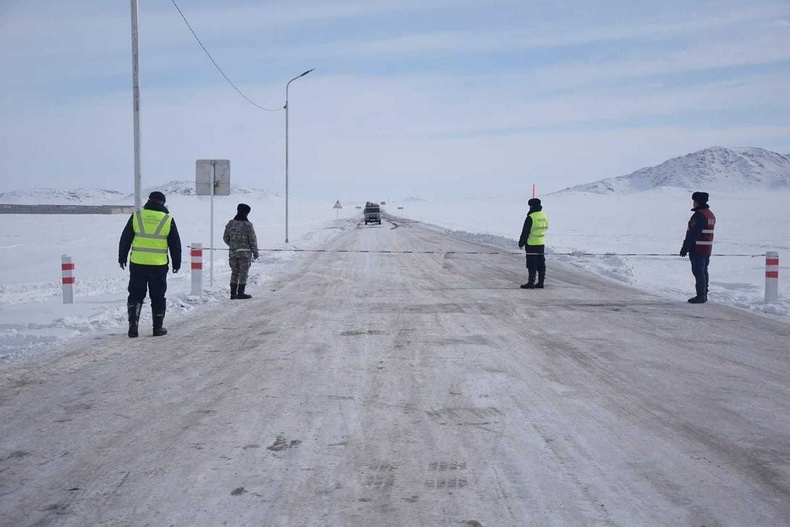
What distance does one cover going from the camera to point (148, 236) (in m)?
10.7

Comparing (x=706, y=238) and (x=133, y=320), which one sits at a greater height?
(x=706, y=238)

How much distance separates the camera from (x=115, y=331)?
11.2 metres

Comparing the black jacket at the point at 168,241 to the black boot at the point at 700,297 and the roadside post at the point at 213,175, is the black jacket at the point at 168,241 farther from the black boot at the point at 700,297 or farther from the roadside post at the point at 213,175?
the black boot at the point at 700,297

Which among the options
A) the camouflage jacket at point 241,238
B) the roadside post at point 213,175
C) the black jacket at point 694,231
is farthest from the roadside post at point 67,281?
the black jacket at point 694,231

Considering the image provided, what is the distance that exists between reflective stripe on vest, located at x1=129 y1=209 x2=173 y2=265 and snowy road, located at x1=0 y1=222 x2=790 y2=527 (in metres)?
1.17

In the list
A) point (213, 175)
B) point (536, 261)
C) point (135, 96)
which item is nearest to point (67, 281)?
point (135, 96)

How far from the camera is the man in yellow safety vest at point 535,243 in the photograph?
16.9m

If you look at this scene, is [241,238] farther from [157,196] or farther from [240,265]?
[157,196]

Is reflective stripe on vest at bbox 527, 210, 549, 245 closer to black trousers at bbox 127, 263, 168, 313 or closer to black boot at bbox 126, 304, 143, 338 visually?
black trousers at bbox 127, 263, 168, 313

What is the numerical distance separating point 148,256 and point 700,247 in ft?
35.0

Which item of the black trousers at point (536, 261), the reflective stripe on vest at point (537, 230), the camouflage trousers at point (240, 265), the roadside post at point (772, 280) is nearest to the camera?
the roadside post at point (772, 280)

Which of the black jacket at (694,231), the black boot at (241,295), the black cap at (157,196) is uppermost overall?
the black cap at (157,196)

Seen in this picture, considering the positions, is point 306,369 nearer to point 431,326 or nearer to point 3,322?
point 431,326

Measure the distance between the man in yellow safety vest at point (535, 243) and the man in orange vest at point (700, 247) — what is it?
10.3 feet
